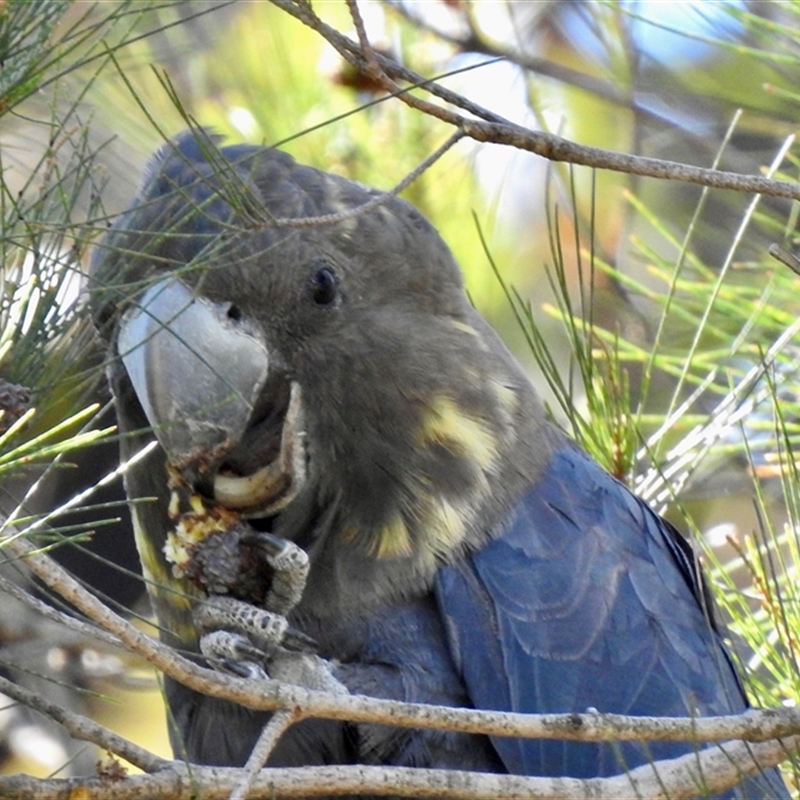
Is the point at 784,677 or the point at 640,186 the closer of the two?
the point at 784,677

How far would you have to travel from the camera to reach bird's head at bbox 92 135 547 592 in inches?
92.8

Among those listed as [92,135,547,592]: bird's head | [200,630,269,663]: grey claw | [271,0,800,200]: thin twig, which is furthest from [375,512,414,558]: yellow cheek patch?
[271,0,800,200]: thin twig

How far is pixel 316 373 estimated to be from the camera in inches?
98.3

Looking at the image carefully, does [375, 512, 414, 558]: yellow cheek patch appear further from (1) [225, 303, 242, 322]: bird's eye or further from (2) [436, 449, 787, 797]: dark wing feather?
(1) [225, 303, 242, 322]: bird's eye

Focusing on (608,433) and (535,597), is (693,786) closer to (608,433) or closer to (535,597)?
(535,597)

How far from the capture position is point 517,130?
5.54 feet

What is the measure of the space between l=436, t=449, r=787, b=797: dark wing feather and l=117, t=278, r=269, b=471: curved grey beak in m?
0.49

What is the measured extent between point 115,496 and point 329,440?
802mm

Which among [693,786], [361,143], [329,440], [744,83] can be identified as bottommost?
[693,786]

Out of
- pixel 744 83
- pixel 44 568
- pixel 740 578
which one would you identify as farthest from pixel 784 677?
pixel 740 578

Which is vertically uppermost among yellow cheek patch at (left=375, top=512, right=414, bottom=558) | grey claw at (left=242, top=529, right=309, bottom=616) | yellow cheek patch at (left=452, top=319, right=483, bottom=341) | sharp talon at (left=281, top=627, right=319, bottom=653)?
yellow cheek patch at (left=452, top=319, right=483, bottom=341)

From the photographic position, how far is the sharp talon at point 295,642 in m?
2.34

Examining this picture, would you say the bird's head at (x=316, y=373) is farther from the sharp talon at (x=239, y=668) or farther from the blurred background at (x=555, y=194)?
the sharp talon at (x=239, y=668)

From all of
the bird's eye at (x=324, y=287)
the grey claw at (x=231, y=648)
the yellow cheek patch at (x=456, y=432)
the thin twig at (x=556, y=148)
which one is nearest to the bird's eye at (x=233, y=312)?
the bird's eye at (x=324, y=287)
